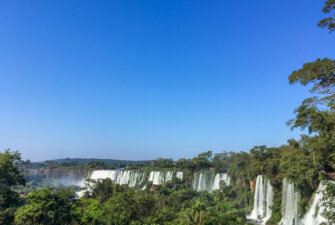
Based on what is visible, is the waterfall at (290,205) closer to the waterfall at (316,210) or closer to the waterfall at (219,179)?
the waterfall at (316,210)

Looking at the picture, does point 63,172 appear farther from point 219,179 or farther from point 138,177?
point 219,179

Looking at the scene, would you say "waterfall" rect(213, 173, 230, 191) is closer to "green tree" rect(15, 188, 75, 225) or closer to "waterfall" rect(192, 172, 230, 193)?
"waterfall" rect(192, 172, 230, 193)

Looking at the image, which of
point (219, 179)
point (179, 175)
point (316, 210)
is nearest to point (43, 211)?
point (316, 210)

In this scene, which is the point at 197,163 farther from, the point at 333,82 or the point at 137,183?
the point at 333,82

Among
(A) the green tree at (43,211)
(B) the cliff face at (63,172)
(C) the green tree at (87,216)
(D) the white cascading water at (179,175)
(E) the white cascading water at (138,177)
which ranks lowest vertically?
(B) the cliff face at (63,172)

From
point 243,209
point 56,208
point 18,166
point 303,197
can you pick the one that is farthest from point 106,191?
point 303,197

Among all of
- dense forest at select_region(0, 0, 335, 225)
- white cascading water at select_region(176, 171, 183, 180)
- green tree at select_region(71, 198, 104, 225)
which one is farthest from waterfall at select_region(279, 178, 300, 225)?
white cascading water at select_region(176, 171, 183, 180)

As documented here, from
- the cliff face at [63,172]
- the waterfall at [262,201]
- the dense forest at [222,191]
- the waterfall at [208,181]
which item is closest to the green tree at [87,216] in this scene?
the dense forest at [222,191]
